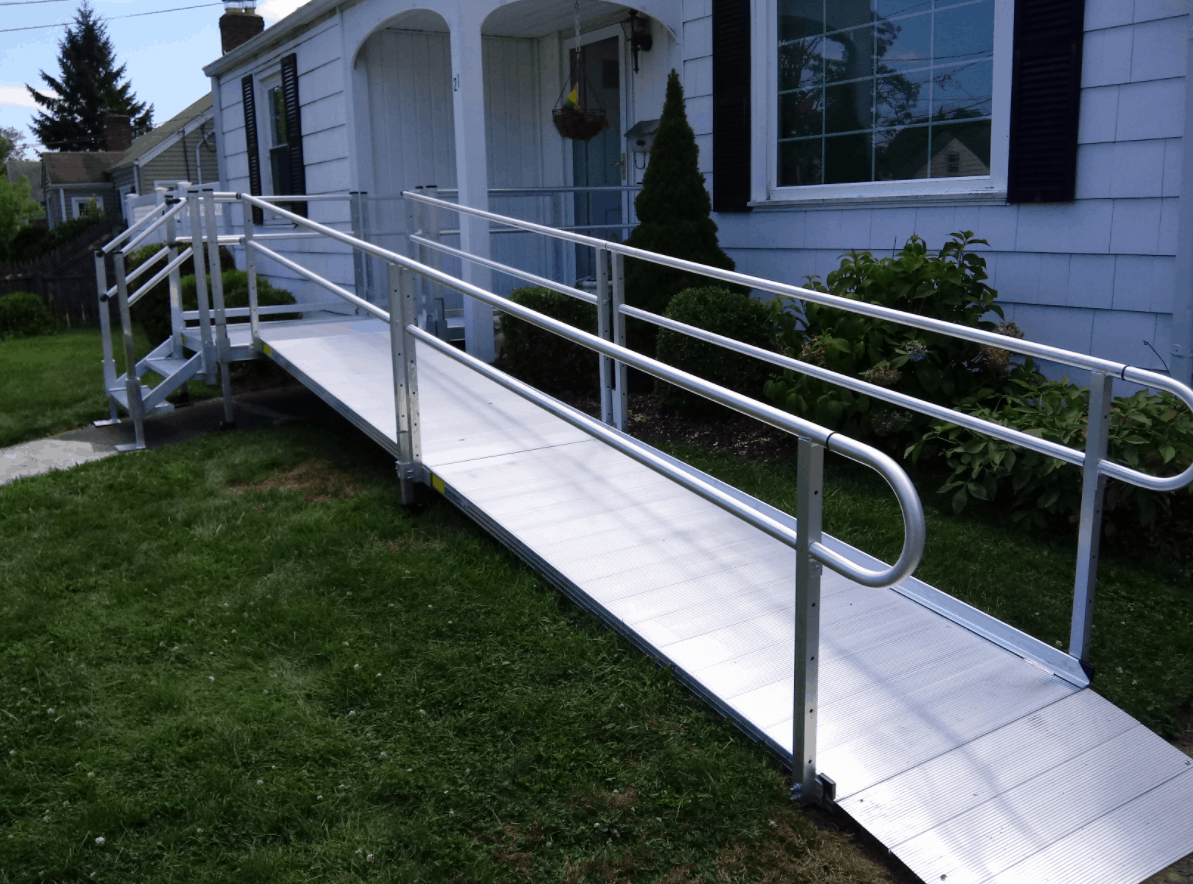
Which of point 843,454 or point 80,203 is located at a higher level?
point 80,203

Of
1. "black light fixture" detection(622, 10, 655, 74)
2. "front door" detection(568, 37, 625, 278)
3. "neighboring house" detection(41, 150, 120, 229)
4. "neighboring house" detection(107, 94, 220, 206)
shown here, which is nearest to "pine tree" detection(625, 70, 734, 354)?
"black light fixture" detection(622, 10, 655, 74)

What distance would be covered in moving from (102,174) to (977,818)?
3711 centimetres

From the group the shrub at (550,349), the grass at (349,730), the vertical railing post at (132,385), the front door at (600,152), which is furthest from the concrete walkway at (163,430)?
the front door at (600,152)

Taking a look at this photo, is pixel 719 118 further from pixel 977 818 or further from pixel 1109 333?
pixel 977 818

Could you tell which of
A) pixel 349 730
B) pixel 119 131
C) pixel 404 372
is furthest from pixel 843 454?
pixel 119 131

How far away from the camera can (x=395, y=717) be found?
312cm

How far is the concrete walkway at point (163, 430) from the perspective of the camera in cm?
636

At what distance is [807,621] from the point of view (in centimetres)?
251

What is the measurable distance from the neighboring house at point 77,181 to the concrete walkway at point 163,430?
96.0 ft

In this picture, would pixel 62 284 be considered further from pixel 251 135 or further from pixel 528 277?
pixel 528 277

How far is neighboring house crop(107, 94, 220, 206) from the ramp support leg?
25154 millimetres

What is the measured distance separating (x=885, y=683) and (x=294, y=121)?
404 inches

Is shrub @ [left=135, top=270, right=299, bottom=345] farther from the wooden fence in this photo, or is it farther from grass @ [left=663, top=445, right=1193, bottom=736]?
grass @ [left=663, top=445, right=1193, bottom=736]

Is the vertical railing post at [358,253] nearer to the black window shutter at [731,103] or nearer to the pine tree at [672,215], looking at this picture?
the pine tree at [672,215]
